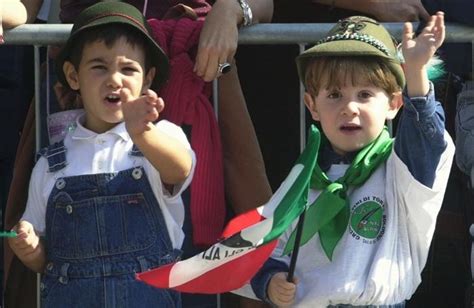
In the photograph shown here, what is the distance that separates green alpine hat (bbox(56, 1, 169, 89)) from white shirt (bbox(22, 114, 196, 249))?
0.24 metres

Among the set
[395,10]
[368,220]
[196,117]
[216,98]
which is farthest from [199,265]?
[395,10]

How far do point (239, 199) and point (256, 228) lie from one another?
0.77 meters

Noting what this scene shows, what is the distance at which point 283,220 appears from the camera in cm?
372

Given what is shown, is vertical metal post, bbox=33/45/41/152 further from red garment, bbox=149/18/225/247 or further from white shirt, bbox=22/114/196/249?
red garment, bbox=149/18/225/247

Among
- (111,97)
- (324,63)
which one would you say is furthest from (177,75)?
(324,63)

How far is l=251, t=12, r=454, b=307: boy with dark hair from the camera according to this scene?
378 cm

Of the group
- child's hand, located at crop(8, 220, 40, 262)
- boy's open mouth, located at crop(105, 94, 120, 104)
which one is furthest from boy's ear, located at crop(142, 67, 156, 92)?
child's hand, located at crop(8, 220, 40, 262)

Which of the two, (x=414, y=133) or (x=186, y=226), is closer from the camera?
(x=414, y=133)

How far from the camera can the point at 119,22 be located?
422 centimetres

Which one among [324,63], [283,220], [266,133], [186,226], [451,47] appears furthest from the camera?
[266,133]

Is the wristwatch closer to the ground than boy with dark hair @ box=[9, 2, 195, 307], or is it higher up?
higher up

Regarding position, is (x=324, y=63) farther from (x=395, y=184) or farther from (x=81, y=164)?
(x=81, y=164)

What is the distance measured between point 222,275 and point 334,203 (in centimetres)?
41

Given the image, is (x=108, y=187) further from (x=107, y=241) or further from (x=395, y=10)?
(x=395, y=10)
